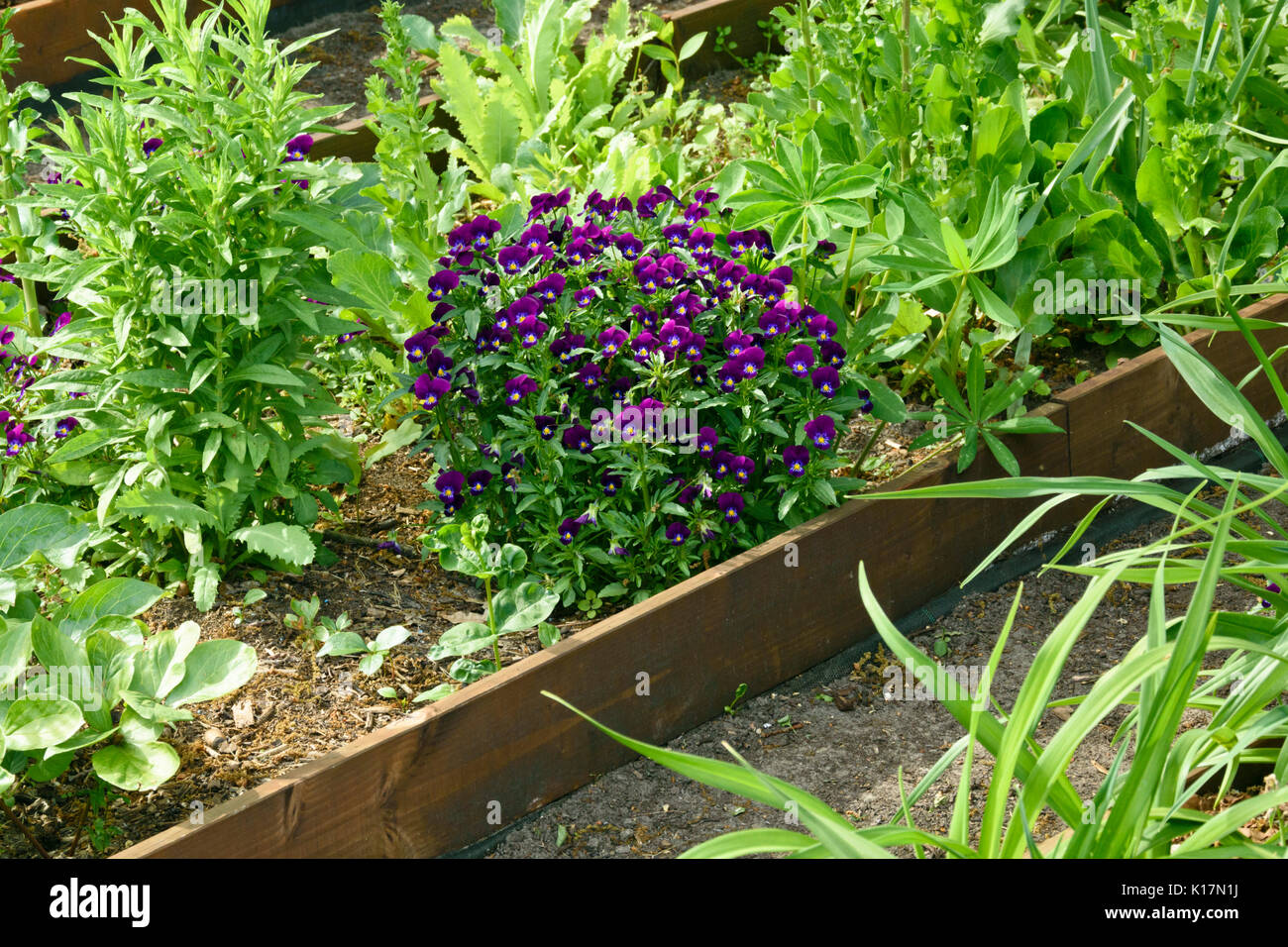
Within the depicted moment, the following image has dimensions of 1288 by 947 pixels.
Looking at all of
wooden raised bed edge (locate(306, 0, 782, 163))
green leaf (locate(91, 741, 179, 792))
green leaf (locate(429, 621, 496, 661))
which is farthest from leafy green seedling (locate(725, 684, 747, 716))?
wooden raised bed edge (locate(306, 0, 782, 163))

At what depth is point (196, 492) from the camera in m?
2.79

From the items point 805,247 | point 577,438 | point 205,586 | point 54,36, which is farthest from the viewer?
point 54,36

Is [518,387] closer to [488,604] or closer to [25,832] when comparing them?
[488,604]

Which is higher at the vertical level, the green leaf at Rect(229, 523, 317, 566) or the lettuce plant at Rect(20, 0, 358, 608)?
the lettuce plant at Rect(20, 0, 358, 608)

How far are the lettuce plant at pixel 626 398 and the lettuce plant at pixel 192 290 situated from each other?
0.33m

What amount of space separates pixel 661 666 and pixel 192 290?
1.20m

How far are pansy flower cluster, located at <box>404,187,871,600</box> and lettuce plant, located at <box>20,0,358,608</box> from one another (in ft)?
1.07

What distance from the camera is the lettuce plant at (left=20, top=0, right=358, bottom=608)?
2.63 m

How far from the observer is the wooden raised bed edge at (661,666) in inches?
95.5

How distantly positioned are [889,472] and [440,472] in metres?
1.06

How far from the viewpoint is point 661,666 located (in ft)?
9.17

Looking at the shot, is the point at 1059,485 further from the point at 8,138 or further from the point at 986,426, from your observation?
the point at 8,138

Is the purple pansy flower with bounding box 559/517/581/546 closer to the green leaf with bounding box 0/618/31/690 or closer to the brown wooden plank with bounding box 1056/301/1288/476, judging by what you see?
the green leaf with bounding box 0/618/31/690

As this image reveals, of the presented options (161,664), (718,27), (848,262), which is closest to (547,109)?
(718,27)
